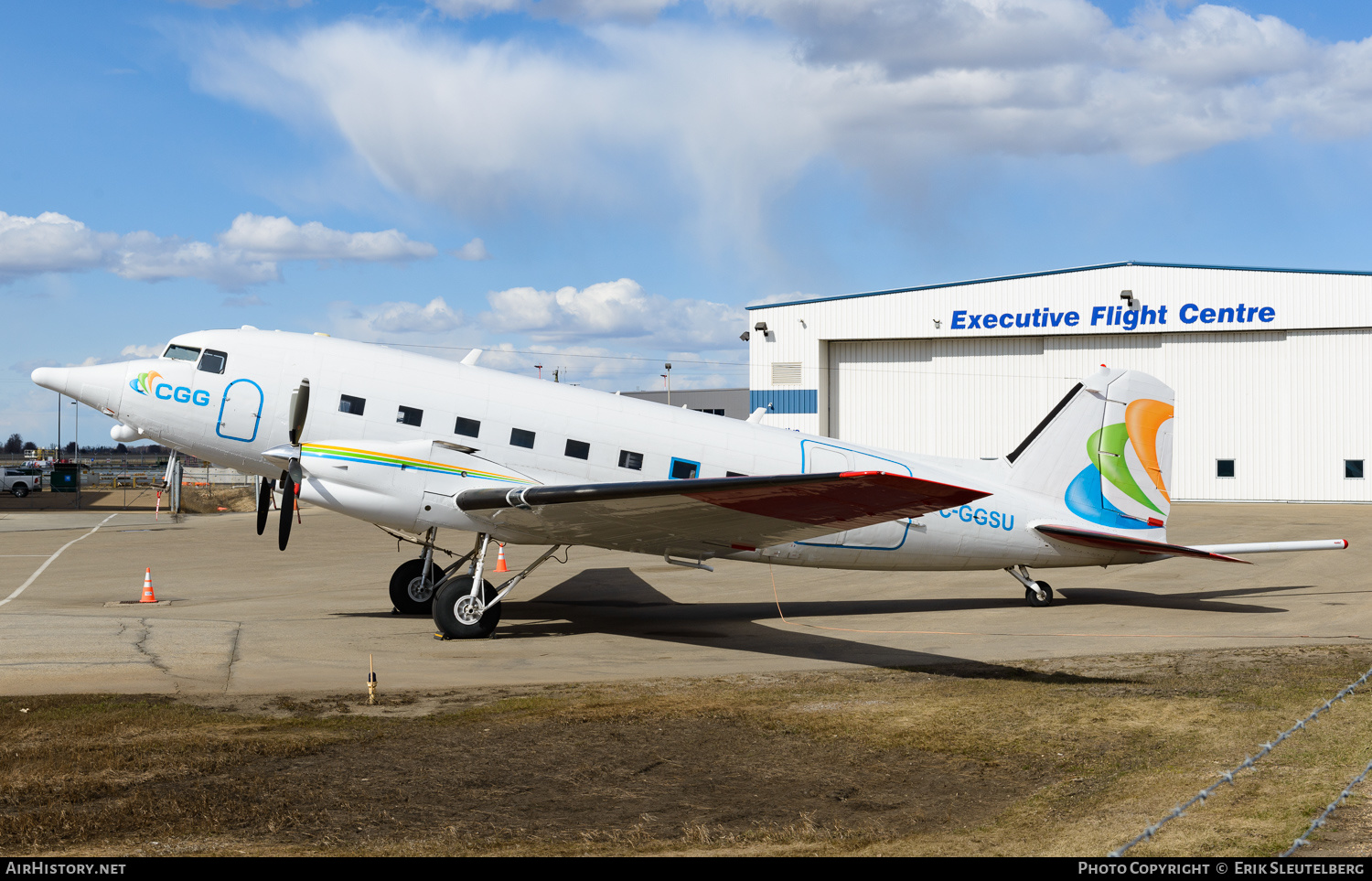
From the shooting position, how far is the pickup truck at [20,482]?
235 ft

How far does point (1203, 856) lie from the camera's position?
6.30 m

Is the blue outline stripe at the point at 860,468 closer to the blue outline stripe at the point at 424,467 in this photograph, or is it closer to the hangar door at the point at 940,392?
the blue outline stripe at the point at 424,467

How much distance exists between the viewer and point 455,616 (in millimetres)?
16109


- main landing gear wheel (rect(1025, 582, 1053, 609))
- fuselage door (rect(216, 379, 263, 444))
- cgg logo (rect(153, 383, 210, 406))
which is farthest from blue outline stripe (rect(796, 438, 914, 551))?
cgg logo (rect(153, 383, 210, 406))

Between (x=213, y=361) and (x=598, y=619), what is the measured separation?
26.1 feet

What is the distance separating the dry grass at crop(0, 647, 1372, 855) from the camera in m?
7.15

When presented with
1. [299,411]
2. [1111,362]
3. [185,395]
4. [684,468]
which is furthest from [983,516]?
[1111,362]

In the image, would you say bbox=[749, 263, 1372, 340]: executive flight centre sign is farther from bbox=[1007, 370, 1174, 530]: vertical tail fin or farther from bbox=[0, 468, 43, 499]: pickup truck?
bbox=[0, 468, 43, 499]: pickup truck

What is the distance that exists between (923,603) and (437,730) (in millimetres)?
12525

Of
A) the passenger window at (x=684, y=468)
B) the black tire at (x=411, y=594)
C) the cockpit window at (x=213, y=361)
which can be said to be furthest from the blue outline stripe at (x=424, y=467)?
the black tire at (x=411, y=594)

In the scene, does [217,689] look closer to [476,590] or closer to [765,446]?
[476,590]

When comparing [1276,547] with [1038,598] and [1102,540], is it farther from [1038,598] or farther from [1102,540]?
[1038,598]

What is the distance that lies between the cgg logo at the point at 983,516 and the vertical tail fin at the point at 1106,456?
937 millimetres

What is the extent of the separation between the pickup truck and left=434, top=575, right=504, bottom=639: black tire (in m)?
69.5
